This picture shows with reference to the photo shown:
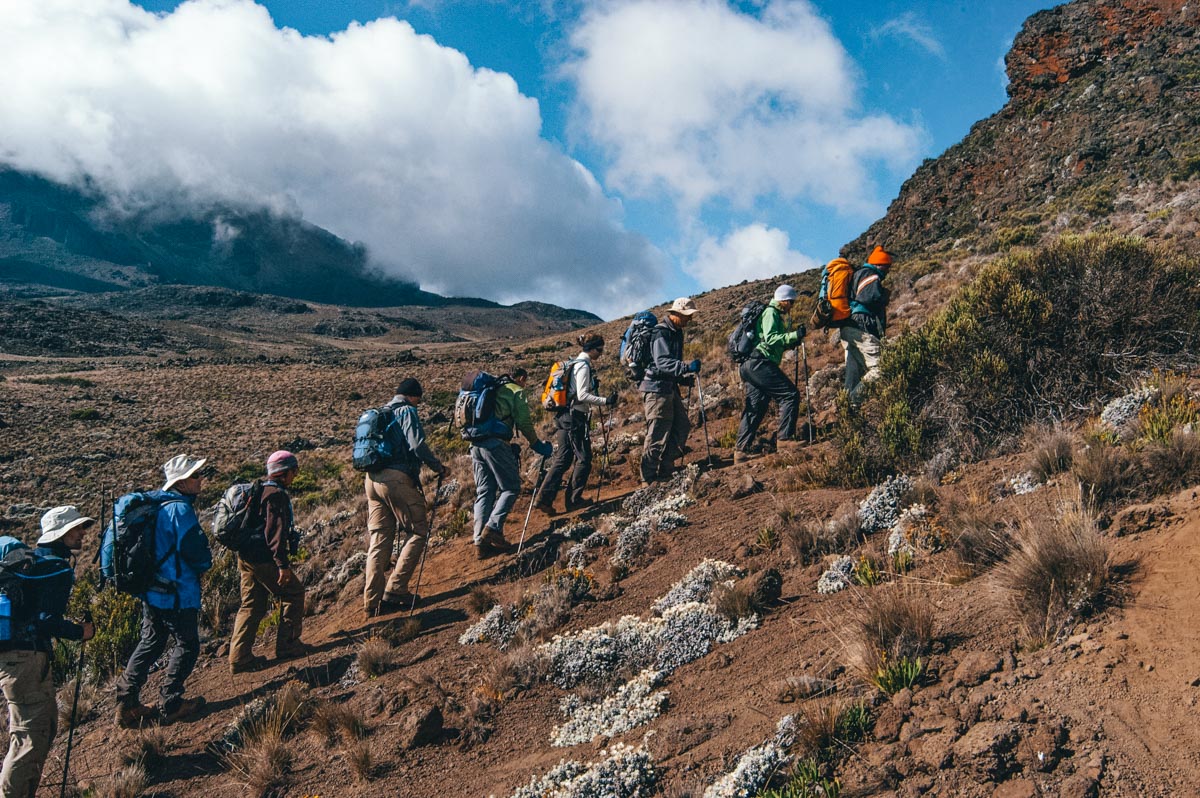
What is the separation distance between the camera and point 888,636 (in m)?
3.53

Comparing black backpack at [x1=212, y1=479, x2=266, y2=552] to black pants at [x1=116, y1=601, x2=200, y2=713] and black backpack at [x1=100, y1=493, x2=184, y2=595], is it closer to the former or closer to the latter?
black backpack at [x1=100, y1=493, x2=184, y2=595]

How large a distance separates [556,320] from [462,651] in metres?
170

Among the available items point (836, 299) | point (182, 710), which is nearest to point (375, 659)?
point (182, 710)

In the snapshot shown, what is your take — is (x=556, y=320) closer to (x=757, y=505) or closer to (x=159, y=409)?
(x=159, y=409)

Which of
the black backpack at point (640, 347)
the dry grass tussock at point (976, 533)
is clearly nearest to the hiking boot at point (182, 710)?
the black backpack at point (640, 347)

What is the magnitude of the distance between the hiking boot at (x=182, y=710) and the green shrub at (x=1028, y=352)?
620cm

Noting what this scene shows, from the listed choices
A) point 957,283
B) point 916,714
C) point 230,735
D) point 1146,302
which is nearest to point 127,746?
point 230,735

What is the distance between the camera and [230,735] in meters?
5.04

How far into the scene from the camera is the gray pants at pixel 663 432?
305 inches

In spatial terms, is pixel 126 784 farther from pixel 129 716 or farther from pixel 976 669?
pixel 976 669

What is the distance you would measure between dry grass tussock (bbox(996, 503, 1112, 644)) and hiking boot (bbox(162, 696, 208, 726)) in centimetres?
622

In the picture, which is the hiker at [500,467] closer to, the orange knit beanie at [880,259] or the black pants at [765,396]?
the black pants at [765,396]

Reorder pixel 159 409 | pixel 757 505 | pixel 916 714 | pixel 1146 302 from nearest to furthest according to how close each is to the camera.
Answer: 1. pixel 916 714
2. pixel 1146 302
3. pixel 757 505
4. pixel 159 409

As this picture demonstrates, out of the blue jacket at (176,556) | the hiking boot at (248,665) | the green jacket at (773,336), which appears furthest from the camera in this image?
the green jacket at (773,336)
